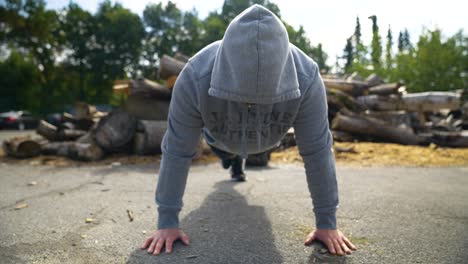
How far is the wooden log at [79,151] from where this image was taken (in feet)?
16.5

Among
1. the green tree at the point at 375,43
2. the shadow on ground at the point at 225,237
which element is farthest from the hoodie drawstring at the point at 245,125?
the green tree at the point at 375,43

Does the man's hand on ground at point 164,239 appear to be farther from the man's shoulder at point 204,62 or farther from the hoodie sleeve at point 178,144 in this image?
the man's shoulder at point 204,62

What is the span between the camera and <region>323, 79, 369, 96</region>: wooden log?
7.30 m

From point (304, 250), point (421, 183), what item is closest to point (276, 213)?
point (304, 250)

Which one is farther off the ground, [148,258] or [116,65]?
[116,65]

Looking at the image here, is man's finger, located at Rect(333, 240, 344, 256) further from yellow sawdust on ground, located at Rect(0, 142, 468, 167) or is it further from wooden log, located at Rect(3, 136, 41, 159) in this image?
wooden log, located at Rect(3, 136, 41, 159)

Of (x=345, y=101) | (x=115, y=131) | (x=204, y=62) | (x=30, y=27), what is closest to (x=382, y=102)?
(x=345, y=101)

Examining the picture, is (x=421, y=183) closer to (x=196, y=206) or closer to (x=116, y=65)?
(x=196, y=206)

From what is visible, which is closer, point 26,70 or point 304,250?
point 304,250

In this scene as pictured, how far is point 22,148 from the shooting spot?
213 inches

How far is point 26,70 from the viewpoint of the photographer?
2306 cm

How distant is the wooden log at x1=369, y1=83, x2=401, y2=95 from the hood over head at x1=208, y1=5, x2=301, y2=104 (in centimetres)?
692

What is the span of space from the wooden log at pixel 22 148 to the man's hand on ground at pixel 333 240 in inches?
205

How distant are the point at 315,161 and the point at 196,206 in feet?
3.67
